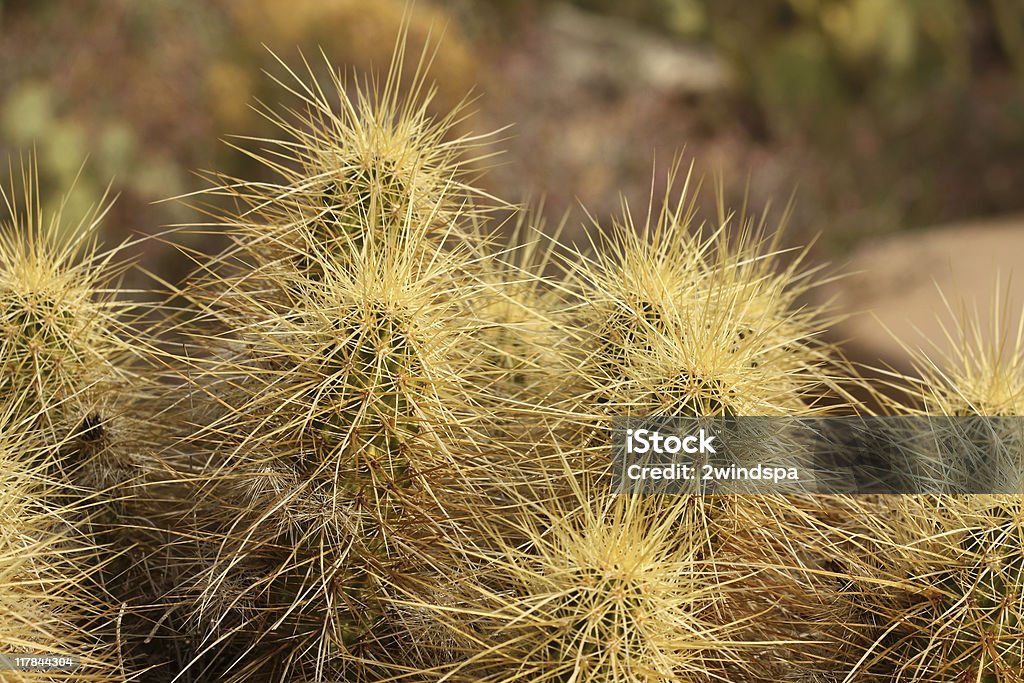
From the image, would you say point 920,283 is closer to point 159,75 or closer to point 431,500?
point 431,500

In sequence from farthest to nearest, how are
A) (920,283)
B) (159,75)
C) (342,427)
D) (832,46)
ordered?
(832,46)
(159,75)
(920,283)
(342,427)

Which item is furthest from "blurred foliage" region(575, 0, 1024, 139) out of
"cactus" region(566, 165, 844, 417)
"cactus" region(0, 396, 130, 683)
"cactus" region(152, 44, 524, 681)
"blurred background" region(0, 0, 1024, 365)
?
"cactus" region(0, 396, 130, 683)

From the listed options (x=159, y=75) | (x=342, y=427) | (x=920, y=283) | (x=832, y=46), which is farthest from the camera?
(x=832, y=46)

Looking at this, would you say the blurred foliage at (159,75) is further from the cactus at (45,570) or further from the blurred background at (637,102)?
the cactus at (45,570)

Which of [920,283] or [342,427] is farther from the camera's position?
[920,283]

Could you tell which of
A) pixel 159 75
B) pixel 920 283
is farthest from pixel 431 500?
pixel 159 75

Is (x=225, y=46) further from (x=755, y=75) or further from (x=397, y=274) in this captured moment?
(x=397, y=274)
